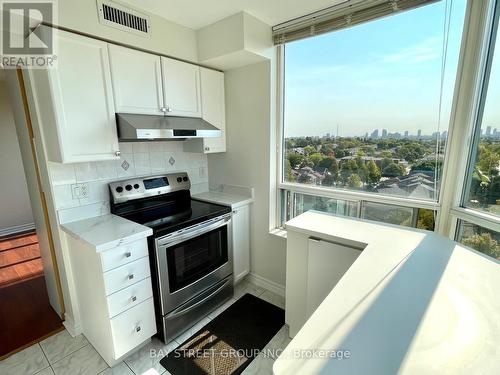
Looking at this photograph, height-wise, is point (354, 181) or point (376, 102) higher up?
point (376, 102)

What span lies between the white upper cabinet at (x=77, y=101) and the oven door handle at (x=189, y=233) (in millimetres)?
746

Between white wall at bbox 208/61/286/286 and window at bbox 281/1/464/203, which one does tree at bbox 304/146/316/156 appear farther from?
white wall at bbox 208/61/286/286

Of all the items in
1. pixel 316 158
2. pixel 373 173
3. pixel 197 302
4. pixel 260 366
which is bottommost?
pixel 260 366

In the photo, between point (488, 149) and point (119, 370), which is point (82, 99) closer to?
point (119, 370)

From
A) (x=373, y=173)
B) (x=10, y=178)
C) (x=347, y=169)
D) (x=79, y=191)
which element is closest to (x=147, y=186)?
(x=79, y=191)

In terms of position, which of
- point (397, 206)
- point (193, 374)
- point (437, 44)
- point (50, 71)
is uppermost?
point (437, 44)

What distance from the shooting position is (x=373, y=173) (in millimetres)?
1958

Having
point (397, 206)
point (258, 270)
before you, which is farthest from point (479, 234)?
point (258, 270)

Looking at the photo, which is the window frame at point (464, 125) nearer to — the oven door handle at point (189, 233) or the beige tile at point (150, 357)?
the oven door handle at point (189, 233)

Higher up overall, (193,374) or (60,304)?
(60,304)

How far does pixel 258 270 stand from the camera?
8.72 ft

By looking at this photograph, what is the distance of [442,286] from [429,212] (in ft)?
3.17

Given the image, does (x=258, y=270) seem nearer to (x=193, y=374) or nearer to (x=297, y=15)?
(x=193, y=374)

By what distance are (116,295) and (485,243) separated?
2.33 metres
